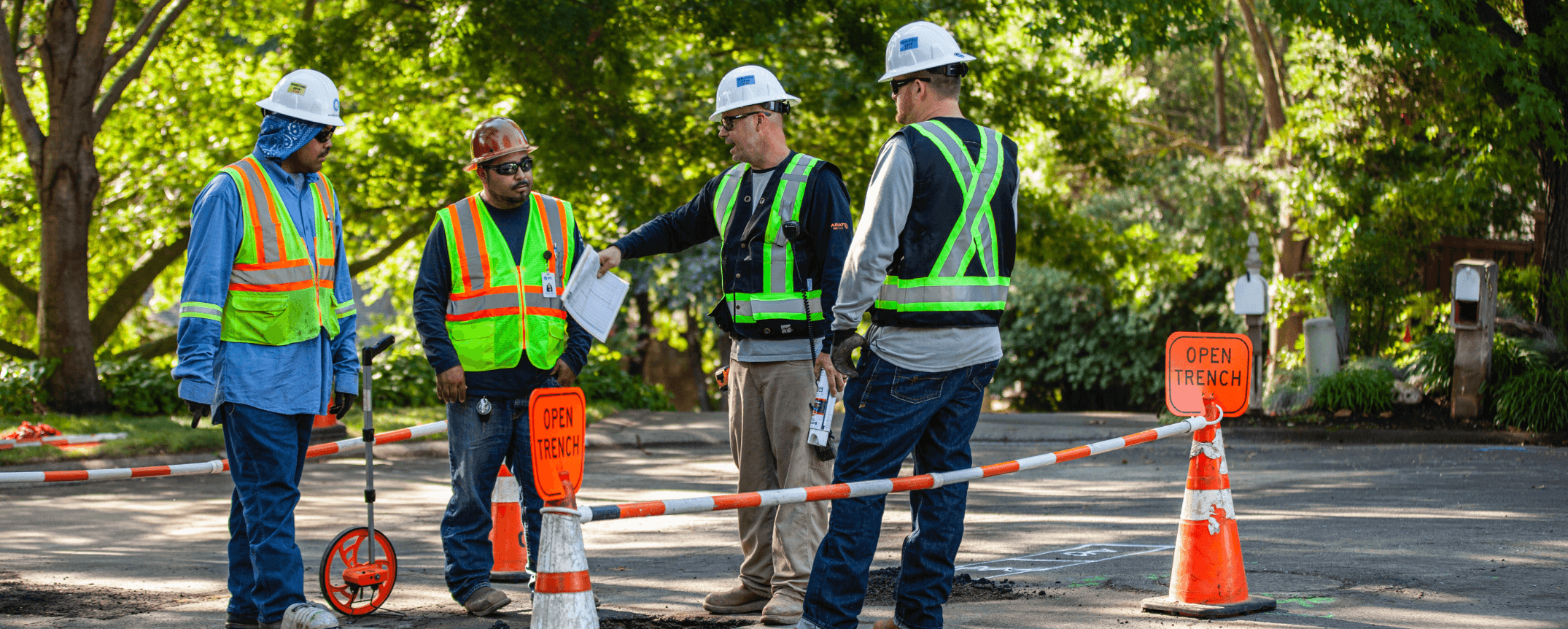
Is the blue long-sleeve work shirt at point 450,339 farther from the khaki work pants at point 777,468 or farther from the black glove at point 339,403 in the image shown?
the khaki work pants at point 777,468

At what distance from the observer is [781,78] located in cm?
1545

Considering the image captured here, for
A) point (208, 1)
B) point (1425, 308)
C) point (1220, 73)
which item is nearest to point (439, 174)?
point (208, 1)

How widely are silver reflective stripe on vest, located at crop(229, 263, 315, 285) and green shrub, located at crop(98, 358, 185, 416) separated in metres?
11.0

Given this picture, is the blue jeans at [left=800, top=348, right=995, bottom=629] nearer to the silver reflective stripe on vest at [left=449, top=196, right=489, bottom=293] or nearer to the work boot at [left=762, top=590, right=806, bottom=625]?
the work boot at [left=762, top=590, right=806, bottom=625]

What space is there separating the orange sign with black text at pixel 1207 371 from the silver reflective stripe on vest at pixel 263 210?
3.36 meters

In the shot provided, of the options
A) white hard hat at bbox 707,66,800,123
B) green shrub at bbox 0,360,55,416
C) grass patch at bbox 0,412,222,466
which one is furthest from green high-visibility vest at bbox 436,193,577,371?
green shrub at bbox 0,360,55,416

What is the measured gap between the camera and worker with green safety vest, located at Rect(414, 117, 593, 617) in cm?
529

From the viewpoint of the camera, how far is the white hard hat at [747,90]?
5258mm

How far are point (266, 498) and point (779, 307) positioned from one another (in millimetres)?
1961

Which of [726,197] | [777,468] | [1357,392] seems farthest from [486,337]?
[1357,392]

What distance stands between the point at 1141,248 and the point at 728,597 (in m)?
16.1

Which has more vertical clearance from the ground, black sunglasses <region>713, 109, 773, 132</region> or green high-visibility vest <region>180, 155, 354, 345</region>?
black sunglasses <region>713, 109, 773, 132</region>

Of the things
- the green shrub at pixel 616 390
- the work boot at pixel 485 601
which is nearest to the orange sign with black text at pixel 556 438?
the work boot at pixel 485 601

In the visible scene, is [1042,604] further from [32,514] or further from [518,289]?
[32,514]
